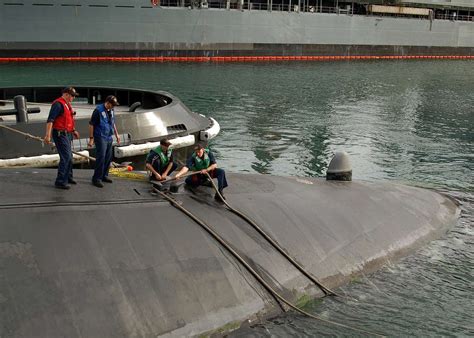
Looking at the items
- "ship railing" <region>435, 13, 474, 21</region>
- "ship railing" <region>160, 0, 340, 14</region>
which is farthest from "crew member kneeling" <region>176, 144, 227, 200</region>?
"ship railing" <region>435, 13, 474, 21</region>

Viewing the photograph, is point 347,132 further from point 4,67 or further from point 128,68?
point 4,67

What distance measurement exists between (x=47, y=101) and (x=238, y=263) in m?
21.4

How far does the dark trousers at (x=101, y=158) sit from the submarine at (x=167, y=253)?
267 mm

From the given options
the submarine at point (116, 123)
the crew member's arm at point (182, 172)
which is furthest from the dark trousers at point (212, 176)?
the submarine at point (116, 123)

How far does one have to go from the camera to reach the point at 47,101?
98.7 feet

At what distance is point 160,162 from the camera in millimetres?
12672

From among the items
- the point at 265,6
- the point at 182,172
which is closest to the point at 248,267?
the point at 182,172

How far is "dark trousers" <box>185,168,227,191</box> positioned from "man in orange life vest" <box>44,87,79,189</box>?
2601 millimetres

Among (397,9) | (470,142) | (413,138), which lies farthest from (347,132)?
(397,9)

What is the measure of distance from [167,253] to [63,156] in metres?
2.62

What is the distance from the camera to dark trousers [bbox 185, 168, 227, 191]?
42.6ft

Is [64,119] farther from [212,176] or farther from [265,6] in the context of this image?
[265,6]

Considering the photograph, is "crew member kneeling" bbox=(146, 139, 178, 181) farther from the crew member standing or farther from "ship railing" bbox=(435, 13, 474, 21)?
"ship railing" bbox=(435, 13, 474, 21)

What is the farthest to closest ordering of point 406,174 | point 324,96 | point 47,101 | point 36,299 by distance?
point 324,96, point 47,101, point 406,174, point 36,299
